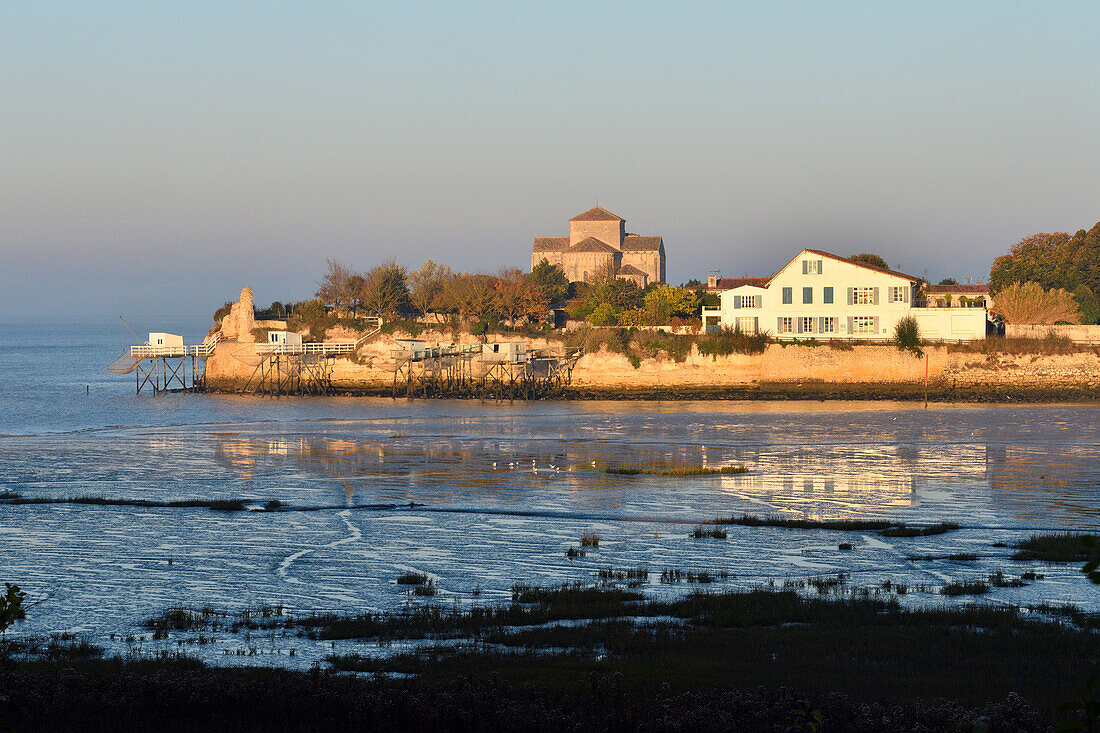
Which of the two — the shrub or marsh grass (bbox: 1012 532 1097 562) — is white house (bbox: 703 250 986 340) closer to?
the shrub

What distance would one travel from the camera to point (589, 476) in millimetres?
30578

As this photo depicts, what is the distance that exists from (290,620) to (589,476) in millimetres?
17489

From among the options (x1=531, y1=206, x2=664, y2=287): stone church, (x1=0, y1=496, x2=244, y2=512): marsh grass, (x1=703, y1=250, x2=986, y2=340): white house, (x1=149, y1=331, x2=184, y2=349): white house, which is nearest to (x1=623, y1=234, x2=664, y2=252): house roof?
(x1=531, y1=206, x2=664, y2=287): stone church

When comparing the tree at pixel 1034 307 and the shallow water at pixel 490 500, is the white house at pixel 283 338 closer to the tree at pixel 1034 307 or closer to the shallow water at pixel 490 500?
the shallow water at pixel 490 500

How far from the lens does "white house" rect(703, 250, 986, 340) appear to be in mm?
67188

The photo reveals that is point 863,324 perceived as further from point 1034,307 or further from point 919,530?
point 919,530

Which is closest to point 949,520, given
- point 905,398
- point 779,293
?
point 905,398

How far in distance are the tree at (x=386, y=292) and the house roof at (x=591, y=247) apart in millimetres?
31420

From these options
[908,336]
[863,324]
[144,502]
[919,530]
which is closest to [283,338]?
[863,324]

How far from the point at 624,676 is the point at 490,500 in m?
15.6

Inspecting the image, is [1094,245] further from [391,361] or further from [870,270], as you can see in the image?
[391,361]

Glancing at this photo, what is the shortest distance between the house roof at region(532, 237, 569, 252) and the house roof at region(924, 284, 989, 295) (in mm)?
45932

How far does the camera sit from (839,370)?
63.4 meters

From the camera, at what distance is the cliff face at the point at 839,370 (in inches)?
2376
